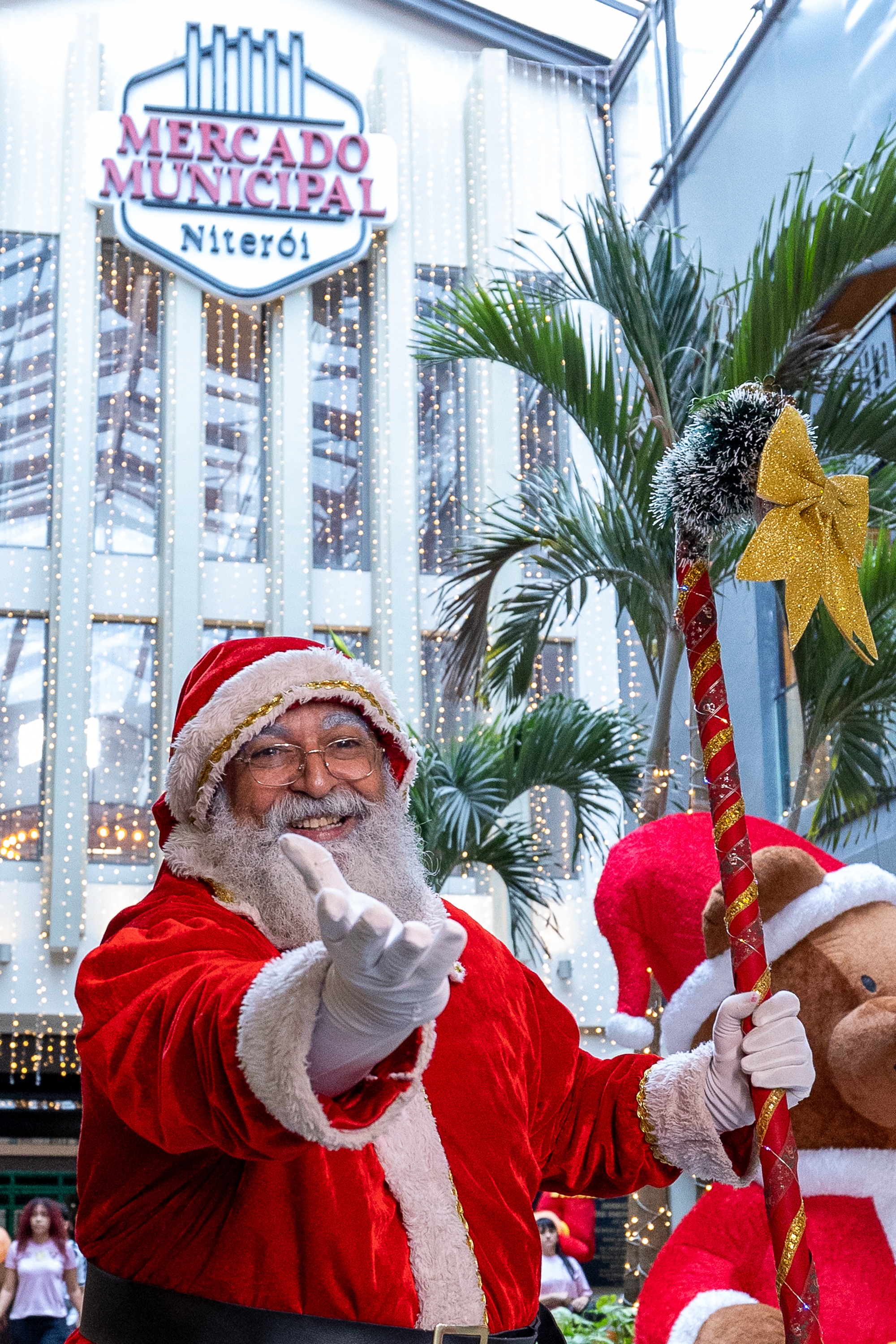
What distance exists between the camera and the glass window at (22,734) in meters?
12.3

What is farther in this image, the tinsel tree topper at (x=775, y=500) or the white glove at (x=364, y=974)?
the tinsel tree topper at (x=775, y=500)

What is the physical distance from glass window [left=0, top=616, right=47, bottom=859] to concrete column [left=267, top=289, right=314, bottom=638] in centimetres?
196

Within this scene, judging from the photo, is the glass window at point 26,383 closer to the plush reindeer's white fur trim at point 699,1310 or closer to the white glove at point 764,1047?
the plush reindeer's white fur trim at point 699,1310

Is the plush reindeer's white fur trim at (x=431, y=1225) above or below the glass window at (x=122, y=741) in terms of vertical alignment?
below

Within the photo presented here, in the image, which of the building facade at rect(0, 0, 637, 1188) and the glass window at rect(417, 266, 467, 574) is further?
the glass window at rect(417, 266, 467, 574)

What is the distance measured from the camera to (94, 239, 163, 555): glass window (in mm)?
13086

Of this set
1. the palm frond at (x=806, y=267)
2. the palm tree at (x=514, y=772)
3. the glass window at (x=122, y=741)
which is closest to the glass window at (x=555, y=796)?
the glass window at (x=122, y=741)

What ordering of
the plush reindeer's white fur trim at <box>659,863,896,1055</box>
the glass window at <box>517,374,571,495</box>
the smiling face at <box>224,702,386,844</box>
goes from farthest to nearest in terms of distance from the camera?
the glass window at <box>517,374,571,495</box> < the plush reindeer's white fur trim at <box>659,863,896,1055</box> < the smiling face at <box>224,702,386,844</box>

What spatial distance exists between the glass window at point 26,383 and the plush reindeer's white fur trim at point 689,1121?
11.4 metres

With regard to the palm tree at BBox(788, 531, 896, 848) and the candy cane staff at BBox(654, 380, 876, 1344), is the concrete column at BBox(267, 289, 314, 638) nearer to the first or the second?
the palm tree at BBox(788, 531, 896, 848)

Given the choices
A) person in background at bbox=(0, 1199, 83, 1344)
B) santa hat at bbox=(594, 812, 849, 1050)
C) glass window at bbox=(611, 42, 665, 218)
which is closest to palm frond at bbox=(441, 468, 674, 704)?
santa hat at bbox=(594, 812, 849, 1050)

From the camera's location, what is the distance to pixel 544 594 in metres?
6.05

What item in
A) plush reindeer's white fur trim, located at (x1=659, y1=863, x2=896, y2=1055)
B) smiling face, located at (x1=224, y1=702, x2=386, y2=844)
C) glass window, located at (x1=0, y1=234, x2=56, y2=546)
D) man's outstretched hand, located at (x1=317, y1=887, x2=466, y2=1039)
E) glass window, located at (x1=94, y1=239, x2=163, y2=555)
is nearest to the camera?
man's outstretched hand, located at (x1=317, y1=887, x2=466, y2=1039)

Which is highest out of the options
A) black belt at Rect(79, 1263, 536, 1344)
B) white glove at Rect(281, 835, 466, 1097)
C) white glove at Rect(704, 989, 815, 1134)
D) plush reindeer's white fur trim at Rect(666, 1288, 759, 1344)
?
white glove at Rect(281, 835, 466, 1097)
